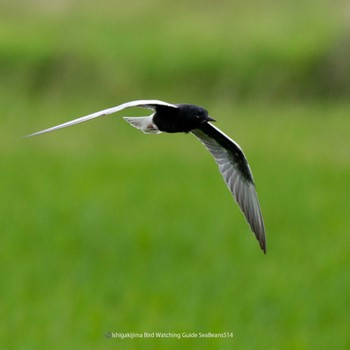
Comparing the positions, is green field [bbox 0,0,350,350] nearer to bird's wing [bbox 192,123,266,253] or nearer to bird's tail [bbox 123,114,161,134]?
bird's wing [bbox 192,123,266,253]

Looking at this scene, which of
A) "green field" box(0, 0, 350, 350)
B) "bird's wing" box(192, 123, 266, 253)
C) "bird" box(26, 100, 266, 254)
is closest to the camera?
"bird" box(26, 100, 266, 254)

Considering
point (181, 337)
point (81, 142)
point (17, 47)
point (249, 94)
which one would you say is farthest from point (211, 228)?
point (17, 47)

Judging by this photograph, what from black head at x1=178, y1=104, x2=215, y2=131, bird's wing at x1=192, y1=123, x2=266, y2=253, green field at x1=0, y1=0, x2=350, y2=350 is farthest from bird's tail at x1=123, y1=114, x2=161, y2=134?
green field at x1=0, y1=0, x2=350, y2=350

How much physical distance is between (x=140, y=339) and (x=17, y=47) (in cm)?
1435

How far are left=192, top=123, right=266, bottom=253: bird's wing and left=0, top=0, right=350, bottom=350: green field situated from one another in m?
3.30

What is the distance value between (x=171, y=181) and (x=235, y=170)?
9.52 metres

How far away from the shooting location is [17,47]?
72.8 ft

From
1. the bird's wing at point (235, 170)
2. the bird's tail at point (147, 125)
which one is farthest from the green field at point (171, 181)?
the bird's tail at point (147, 125)

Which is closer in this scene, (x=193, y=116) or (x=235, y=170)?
(x=193, y=116)

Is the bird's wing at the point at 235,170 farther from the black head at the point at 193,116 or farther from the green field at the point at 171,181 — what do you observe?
the green field at the point at 171,181

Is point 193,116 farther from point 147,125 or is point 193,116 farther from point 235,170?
point 235,170

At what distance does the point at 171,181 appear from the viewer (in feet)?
49.0

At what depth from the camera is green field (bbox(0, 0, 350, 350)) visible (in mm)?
9477

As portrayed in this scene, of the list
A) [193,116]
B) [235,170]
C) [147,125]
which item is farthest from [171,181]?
[193,116]
